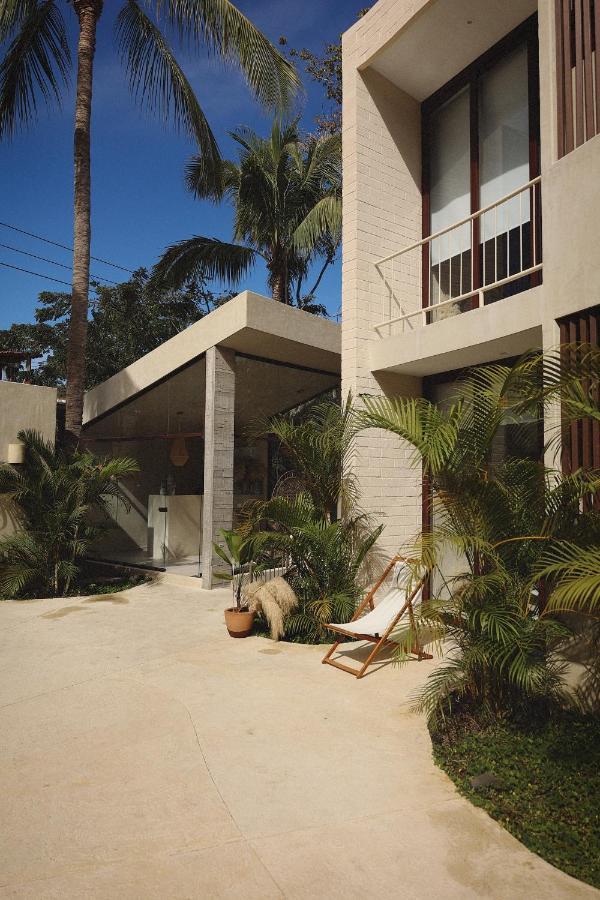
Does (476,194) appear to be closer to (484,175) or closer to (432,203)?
(484,175)

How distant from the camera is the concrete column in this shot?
8.25m

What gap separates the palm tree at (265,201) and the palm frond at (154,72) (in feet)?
8.95

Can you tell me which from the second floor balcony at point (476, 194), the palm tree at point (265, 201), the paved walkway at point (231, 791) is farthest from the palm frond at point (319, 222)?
the paved walkway at point (231, 791)

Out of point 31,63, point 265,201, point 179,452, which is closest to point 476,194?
point 179,452

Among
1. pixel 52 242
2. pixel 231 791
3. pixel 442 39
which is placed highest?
pixel 52 242

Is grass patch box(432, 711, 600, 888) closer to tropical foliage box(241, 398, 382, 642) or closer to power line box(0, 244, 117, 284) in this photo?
tropical foliage box(241, 398, 382, 642)

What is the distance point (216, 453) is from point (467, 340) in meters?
4.14

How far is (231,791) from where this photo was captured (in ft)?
9.71

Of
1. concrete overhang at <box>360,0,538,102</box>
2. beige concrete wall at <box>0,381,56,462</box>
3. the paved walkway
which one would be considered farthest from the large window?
beige concrete wall at <box>0,381,56,462</box>

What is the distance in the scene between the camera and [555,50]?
425 centimetres

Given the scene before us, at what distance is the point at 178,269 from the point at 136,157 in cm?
932

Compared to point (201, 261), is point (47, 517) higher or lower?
lower

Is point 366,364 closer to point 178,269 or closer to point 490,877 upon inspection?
point 490,877

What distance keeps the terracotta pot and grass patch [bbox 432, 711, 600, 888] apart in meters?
2.67
